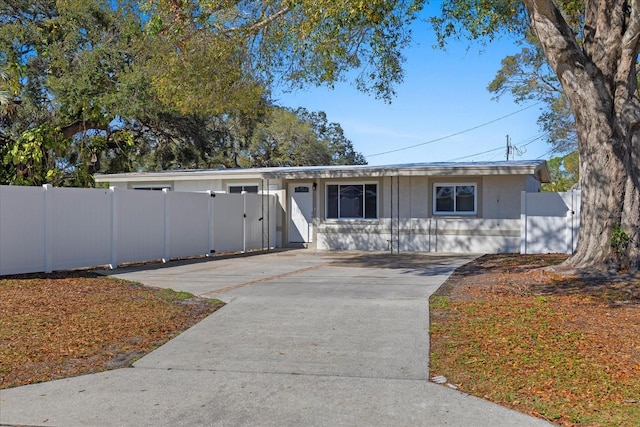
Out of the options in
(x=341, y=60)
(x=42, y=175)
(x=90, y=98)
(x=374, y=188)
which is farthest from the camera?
(x=90, y=98)

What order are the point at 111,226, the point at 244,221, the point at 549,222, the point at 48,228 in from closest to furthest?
the point at 48,228
the point at 111,226
the point at 549,222
the point at 244,221

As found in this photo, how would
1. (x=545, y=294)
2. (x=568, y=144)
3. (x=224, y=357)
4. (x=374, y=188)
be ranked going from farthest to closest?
(x=568, y=144), (x=374, y=188), (x=545, y=294), (x=224, y=357)

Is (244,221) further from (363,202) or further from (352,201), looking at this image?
(363,202)

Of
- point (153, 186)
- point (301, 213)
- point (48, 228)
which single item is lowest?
point (48, 228)

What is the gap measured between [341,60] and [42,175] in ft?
29.4

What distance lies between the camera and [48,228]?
12.7 metres

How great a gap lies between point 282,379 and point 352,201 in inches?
589

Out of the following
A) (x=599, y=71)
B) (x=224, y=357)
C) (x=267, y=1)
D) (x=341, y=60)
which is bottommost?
(x=224, y=357)

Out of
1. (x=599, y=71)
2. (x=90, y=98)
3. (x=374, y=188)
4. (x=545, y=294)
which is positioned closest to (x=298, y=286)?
(x=545, y=294)

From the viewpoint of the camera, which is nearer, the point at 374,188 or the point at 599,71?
the point at 599,71

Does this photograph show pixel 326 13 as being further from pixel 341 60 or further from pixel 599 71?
pixel 599 71

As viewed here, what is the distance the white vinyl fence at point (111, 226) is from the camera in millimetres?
12188

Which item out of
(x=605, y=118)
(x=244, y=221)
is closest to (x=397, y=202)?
(x=244, y=221)

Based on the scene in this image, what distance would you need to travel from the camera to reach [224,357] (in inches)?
248
